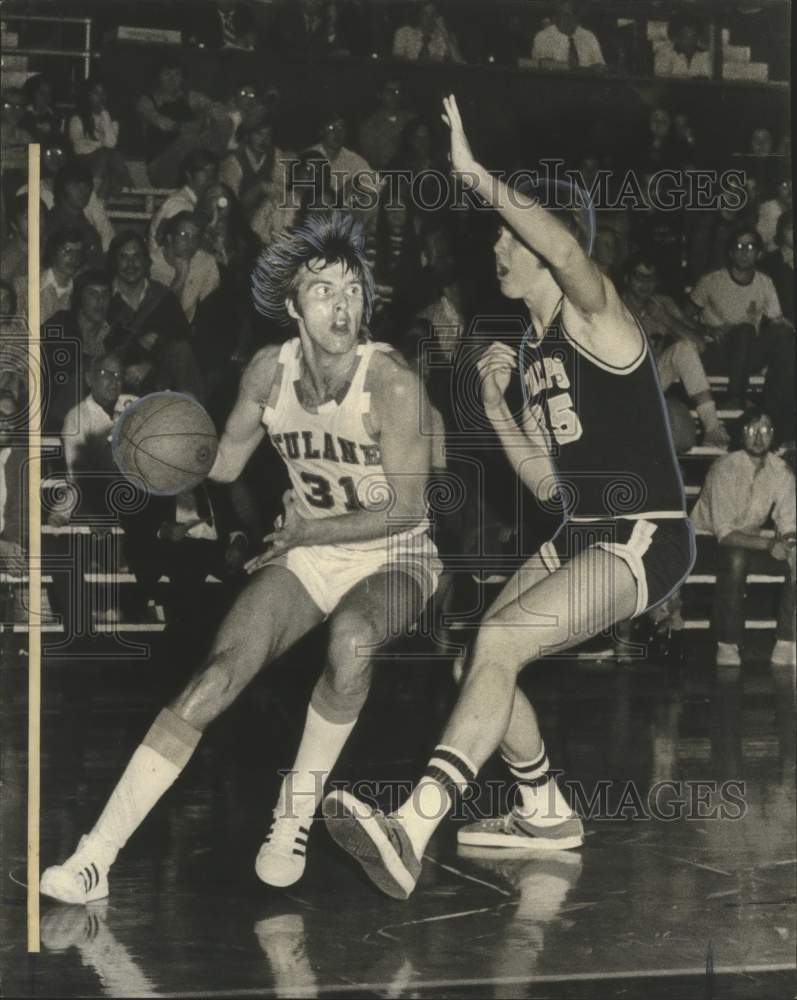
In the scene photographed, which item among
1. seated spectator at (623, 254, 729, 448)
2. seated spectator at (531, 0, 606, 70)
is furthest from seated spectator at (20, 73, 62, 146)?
seated spectator at (623, 254, 729, 448)

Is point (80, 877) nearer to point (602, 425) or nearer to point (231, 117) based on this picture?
point (602, 425)

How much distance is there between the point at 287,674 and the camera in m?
8.11

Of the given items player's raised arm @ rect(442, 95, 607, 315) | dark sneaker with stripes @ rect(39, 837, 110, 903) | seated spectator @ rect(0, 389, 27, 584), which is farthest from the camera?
seated spectator @ rect(0, 389, 27, 584)

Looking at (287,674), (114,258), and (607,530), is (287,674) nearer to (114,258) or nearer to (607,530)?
(114,258)

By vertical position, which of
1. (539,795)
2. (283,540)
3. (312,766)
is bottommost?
(539,795)

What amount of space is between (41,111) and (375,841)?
6.51 meters

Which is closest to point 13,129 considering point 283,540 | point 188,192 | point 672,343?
point 188,192

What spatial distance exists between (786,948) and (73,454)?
17.0 ft

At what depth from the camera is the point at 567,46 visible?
9.65m

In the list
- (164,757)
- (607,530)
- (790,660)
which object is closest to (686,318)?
(790,660)

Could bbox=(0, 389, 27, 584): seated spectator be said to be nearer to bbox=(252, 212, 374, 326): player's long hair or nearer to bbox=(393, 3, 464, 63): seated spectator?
bbox=(252, 212, 374, 326): player's long hair

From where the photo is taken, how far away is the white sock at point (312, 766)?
462cm

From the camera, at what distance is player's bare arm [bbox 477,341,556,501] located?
466 centimetres

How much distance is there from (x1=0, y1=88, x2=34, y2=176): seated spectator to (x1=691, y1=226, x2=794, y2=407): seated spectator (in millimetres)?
3961
